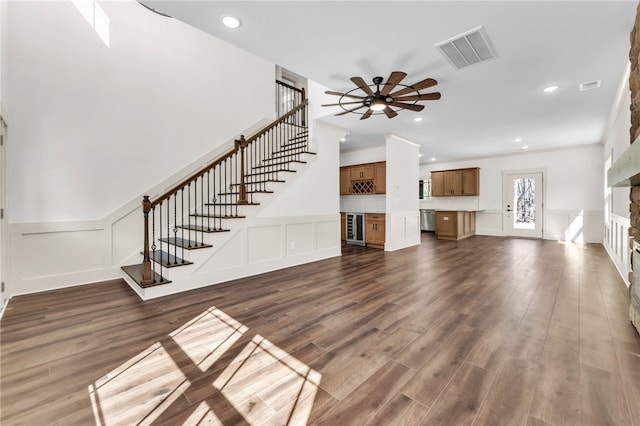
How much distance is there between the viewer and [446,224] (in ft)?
28.5

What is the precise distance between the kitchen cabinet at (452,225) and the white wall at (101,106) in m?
6.92

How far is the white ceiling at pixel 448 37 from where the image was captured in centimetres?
237

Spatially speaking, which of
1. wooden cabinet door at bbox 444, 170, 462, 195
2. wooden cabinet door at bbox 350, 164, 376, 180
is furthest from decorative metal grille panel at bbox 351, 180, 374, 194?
wooden cabinet door at bbox 444, 170, 462, 195

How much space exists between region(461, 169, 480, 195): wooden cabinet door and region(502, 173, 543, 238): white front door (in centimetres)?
80

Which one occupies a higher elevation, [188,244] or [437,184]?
[437,184]

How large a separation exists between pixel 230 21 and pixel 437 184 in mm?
9371

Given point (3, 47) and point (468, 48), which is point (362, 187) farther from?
point (3, 47)

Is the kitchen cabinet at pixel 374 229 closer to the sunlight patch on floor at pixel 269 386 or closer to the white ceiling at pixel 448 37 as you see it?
the white ceiling at pixel 448 37

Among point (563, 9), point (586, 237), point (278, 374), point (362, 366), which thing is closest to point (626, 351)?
point (362, 366)

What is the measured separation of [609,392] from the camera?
1.65 meters

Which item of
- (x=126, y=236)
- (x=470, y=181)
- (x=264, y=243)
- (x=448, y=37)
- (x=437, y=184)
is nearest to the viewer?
(x=448, y=37)

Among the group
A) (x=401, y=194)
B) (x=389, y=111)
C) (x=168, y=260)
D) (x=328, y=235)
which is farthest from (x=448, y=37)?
(x=401, y=194)

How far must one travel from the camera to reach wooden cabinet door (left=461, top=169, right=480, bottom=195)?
31.4 ft

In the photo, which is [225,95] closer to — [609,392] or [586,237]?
[609,392]
